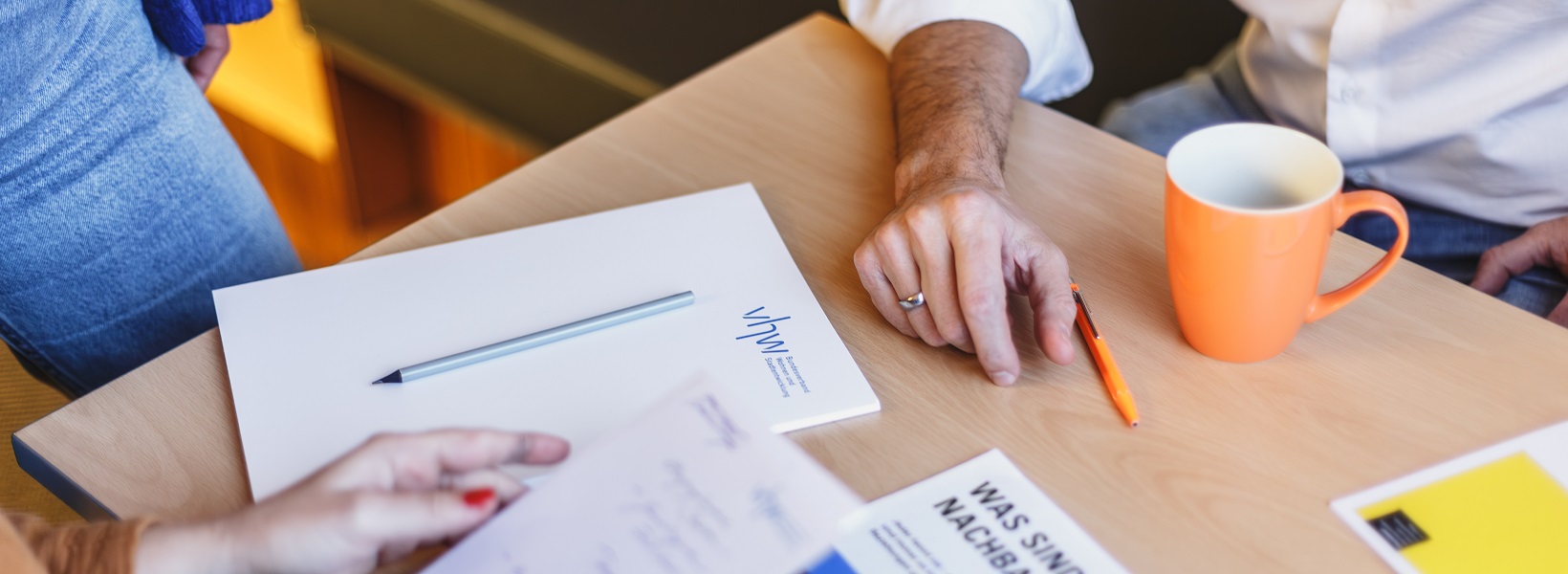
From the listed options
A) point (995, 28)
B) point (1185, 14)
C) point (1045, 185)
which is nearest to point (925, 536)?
point (1045, 185)

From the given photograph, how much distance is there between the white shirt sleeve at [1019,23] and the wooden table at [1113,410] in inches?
7.1

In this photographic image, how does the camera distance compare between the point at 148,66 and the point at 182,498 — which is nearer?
the point at 182,498

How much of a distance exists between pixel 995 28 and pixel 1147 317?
0.33 metres

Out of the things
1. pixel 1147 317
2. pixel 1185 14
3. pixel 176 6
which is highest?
pixel 176 6

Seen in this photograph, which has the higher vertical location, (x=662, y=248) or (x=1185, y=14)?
→ (x=662, y=248)

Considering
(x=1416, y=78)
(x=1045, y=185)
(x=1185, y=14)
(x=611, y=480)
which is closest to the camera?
(x=611, y=480)

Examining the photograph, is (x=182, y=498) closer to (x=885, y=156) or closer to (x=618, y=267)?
(x=618, y=267)

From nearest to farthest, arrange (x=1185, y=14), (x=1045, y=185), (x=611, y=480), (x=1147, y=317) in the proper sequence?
(x=611, y=480)
(x=1147, y=317)
(x=1045, y=185)
(x=1185, y=14)

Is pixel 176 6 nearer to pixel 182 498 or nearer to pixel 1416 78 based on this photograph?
pixel 182 498

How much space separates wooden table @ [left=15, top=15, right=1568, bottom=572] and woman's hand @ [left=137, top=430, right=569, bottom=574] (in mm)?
65

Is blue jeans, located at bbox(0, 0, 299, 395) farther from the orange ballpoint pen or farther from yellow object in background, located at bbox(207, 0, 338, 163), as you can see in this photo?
yellow object in background, located at bbox(207, 0, 338, 163)

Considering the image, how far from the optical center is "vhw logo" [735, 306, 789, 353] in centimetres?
60

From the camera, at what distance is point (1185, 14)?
56.2 inches

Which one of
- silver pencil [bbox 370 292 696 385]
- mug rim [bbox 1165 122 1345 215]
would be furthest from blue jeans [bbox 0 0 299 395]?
mug rim [bbox 1165 122 1345 215]
